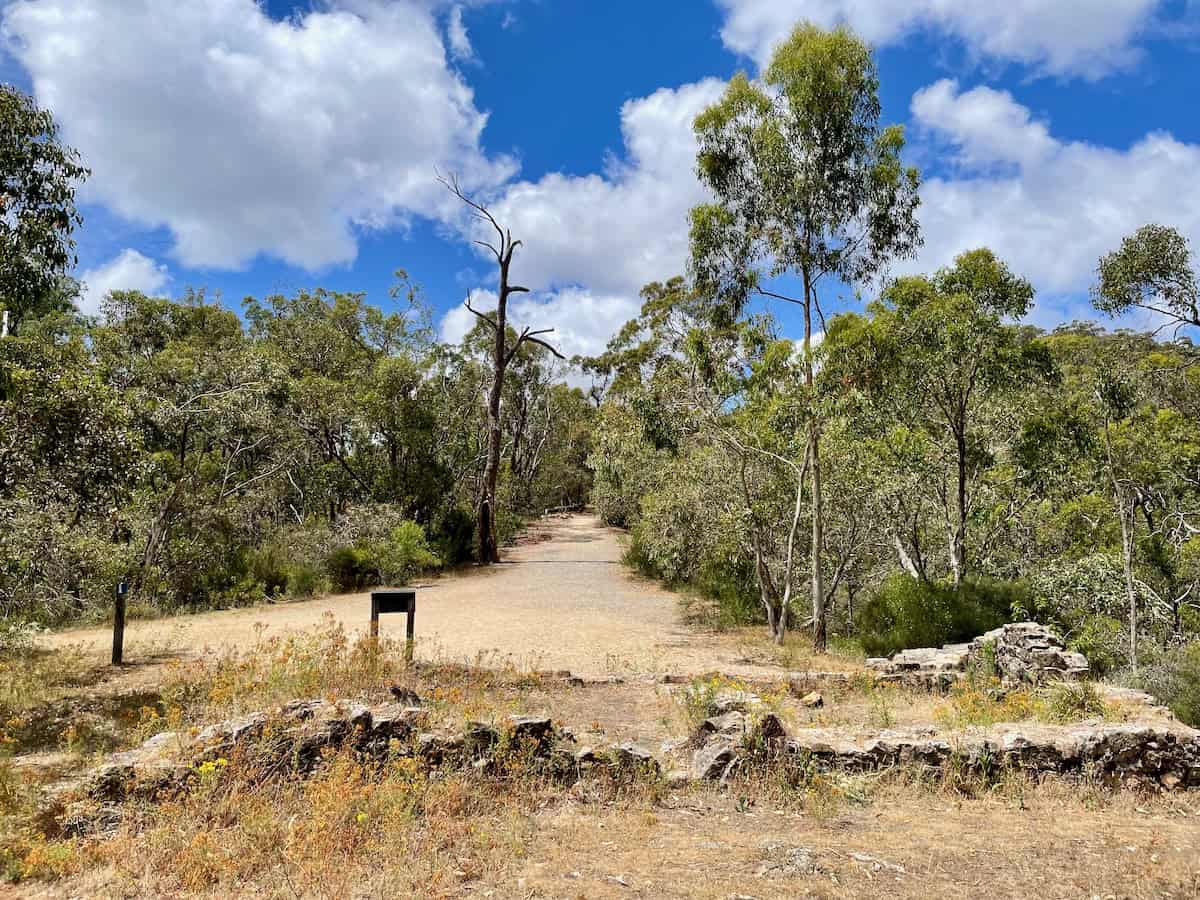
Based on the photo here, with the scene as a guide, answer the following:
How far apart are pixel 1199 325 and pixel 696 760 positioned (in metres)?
10.8

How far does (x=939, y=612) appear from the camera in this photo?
1249 cm

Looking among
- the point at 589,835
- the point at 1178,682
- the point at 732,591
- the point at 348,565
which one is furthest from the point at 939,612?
the point at 348,565

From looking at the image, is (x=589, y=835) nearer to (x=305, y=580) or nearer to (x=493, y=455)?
(x=305, y=580)

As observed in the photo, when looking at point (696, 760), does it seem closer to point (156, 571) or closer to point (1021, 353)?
point (1021, 353)

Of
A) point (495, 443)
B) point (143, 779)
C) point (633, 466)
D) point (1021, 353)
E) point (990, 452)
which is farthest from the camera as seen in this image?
point (495, 443)

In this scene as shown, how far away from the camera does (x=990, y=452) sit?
44.5 ft

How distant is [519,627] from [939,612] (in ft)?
25.1

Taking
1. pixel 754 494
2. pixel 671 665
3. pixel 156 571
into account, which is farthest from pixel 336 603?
pixel 754 494

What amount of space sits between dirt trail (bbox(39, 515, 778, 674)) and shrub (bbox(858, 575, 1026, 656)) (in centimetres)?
275

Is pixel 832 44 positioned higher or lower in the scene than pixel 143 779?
higher

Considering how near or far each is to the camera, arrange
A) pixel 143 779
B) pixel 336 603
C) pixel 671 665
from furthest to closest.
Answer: pixel 336 603, pixel 671 665, pixel 143 779

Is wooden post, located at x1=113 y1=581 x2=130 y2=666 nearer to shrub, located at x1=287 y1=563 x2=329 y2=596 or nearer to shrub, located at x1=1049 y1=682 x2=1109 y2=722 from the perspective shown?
shrub, located at x1=287 y1=563 x2=329 y2=596

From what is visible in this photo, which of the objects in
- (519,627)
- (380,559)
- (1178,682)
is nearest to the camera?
(1178,682)

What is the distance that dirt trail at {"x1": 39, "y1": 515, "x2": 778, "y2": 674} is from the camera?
10.8m
